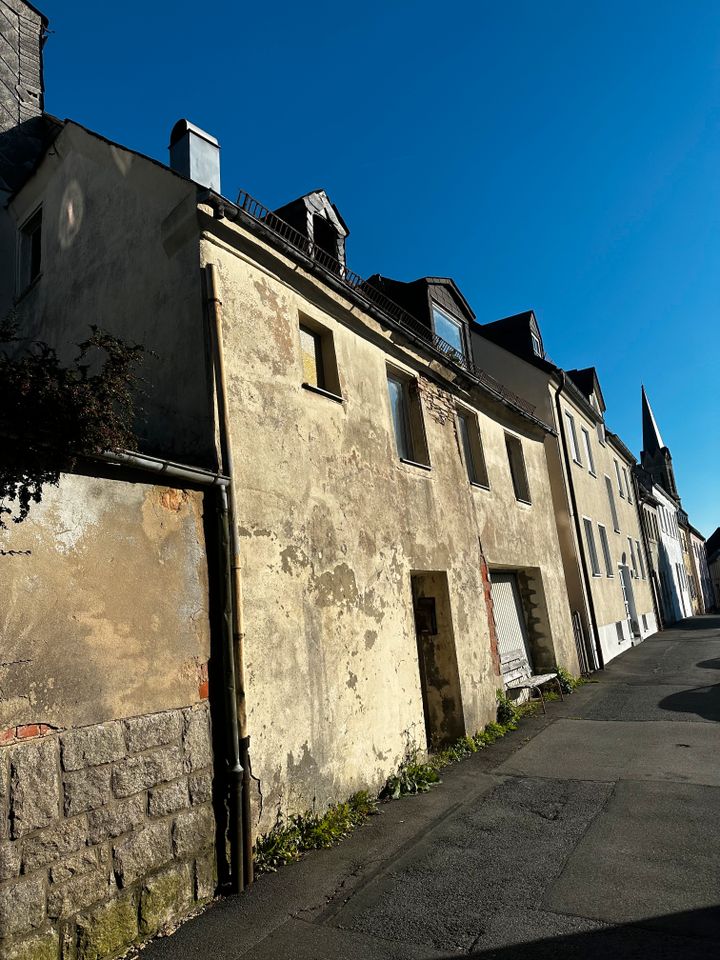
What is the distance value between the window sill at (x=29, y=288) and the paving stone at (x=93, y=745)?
24.3 ft

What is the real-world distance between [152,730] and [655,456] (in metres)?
60.8

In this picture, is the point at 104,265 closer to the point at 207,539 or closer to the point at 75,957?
the point at 207,539

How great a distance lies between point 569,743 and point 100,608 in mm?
6664

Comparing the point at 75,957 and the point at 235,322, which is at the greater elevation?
the point at 235,322

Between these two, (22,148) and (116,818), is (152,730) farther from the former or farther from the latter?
(22,148)

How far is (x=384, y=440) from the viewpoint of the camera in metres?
8.27

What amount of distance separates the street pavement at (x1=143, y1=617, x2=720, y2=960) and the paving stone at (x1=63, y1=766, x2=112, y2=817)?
1007 mm

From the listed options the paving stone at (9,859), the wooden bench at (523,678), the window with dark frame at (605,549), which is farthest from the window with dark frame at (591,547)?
the paving stone at (9,859)

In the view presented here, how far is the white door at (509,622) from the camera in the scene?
10953mm

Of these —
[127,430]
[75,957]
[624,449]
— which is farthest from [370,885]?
[624,449]

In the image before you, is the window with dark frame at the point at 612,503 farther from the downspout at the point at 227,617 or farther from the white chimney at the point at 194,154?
the downspout at the point at 227,617

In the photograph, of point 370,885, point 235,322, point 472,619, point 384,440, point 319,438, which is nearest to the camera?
point 370,885

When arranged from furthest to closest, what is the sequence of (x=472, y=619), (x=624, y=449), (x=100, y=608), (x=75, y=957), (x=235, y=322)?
(x=624, y=449), (x=472, y=619), (x=235, y=322), (x=100, y=608), (x=75, y=957)

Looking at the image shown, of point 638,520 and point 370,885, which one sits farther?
point 638,520
